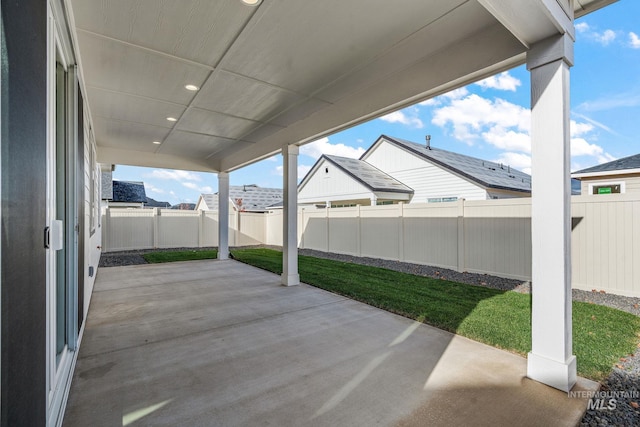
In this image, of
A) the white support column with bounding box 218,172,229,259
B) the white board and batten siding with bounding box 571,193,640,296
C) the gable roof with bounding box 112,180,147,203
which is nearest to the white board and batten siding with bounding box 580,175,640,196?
the white board and batten siding with bounding box 571,193,640,296

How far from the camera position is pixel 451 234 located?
277 inches

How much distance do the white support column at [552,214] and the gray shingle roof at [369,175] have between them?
1094 cm

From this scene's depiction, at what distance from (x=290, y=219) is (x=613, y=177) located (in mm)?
8054

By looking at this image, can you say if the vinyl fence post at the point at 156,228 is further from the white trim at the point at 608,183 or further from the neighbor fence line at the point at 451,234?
the white trim at the point at 608,183

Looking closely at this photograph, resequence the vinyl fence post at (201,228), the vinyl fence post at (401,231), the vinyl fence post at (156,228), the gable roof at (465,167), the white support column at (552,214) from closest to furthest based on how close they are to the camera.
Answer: the white support column at (552,214) → the vinyl fence post at (401,231) → the gable roof at (465,167) → the vinyl fence post at (156,228) → the vinyl fence post at (201,228)

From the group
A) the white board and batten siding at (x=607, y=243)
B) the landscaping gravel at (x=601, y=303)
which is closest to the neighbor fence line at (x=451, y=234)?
the white board and batten siding at (x=607, y=243)

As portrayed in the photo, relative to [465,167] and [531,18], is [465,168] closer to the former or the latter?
[465,167]

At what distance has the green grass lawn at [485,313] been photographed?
305cm

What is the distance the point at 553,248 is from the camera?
2.42 m

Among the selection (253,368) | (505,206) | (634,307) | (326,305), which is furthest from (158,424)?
(505,206)

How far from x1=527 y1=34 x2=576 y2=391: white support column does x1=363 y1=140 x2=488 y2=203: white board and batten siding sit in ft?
32.4

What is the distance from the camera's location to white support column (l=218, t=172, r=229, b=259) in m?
9.28

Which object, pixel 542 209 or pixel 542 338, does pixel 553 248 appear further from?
pixel 542 338

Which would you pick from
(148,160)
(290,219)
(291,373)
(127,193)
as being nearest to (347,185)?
(148,160)
